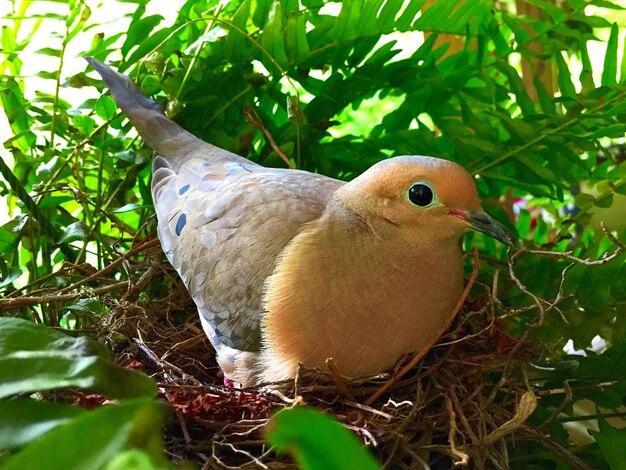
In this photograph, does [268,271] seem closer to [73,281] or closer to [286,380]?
[286,380]

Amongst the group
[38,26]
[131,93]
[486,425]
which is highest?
[38,26]

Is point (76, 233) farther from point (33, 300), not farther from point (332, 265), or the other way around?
point (332, 265)

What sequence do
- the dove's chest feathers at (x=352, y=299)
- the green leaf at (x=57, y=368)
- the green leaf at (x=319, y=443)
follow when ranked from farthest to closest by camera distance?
the dove's chest feathers at (x=352, y=299), the green leaf at (x=57, y=368), the green leaf at (x=319, y=443)

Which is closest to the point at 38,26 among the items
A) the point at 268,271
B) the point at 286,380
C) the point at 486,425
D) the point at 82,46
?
the point at 82,46

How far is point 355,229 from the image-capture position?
0.89 m

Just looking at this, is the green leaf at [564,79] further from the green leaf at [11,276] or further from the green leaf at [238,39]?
the green leaf at [11,276]

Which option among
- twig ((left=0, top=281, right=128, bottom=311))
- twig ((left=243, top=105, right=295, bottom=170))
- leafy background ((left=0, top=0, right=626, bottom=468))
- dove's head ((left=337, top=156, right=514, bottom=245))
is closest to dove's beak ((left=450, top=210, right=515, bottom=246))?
dove's head ((left=337, top=156, right=514, bottom=245))

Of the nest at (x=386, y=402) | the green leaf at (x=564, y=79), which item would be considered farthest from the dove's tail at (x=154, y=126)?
the green leaf at (x=564, y=79)

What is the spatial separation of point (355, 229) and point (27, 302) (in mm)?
433

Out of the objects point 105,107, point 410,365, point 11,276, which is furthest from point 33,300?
point 410,365

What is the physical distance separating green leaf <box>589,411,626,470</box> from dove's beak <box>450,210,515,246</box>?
0.87ft

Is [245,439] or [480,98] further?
[480,98]

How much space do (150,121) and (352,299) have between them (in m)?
0.49

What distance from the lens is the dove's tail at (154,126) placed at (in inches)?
41.9
